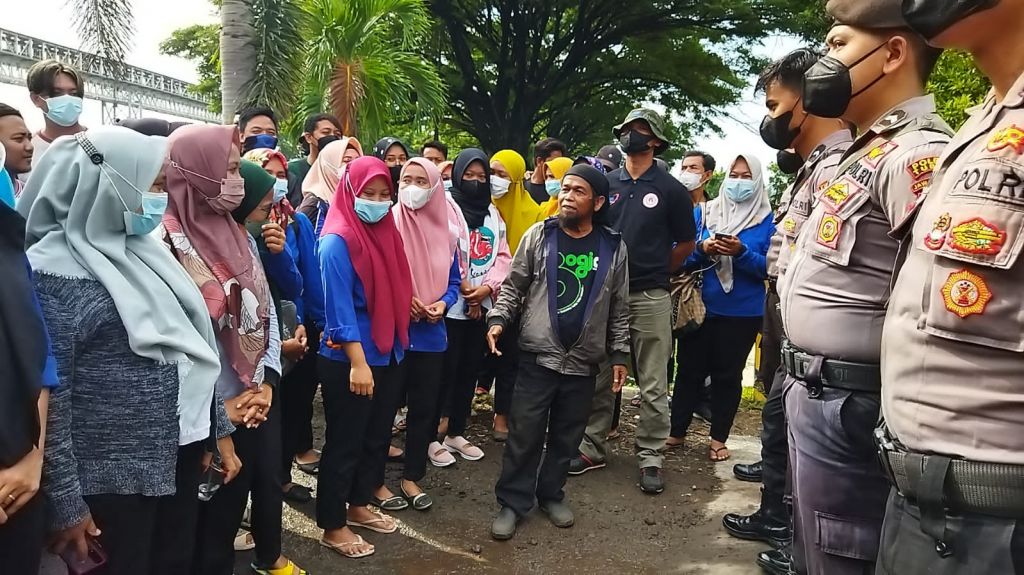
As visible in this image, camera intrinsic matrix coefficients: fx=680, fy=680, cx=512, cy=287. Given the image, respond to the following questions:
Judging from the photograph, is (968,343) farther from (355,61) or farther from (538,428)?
(355,61)

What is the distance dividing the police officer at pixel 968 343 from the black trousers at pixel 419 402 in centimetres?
253

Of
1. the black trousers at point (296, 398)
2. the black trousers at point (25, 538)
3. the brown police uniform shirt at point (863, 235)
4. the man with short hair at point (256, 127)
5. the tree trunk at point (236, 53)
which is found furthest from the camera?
the tree trunk at point (236, 53)

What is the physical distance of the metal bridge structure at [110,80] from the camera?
6.98 m

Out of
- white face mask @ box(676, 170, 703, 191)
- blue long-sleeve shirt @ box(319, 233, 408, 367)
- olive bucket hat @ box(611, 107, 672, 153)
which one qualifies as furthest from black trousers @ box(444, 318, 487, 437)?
white face mask @ box(676, 170, 703, 191)

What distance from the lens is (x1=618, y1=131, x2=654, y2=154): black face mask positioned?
13.8 feet

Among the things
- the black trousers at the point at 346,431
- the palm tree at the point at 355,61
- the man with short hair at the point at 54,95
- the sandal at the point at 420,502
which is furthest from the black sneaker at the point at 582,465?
the palm tree at the point at 355,61

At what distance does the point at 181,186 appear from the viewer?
2.34m

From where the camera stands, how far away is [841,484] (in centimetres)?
193

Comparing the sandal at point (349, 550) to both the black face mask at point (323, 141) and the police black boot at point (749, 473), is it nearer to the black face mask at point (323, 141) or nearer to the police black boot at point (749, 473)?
the police black boot at point (749, 473)

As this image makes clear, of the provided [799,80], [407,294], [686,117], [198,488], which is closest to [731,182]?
[799,80]

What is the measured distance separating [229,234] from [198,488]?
0.89m

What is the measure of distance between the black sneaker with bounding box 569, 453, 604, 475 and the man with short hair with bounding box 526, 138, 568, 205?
2.42m

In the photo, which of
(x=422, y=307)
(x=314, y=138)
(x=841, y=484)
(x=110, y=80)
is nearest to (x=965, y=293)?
(x=841, y=484)

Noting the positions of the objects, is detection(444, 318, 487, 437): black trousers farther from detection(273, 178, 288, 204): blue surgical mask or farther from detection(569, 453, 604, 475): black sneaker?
detection(273, 178, 288, 204): blue surgical mask
